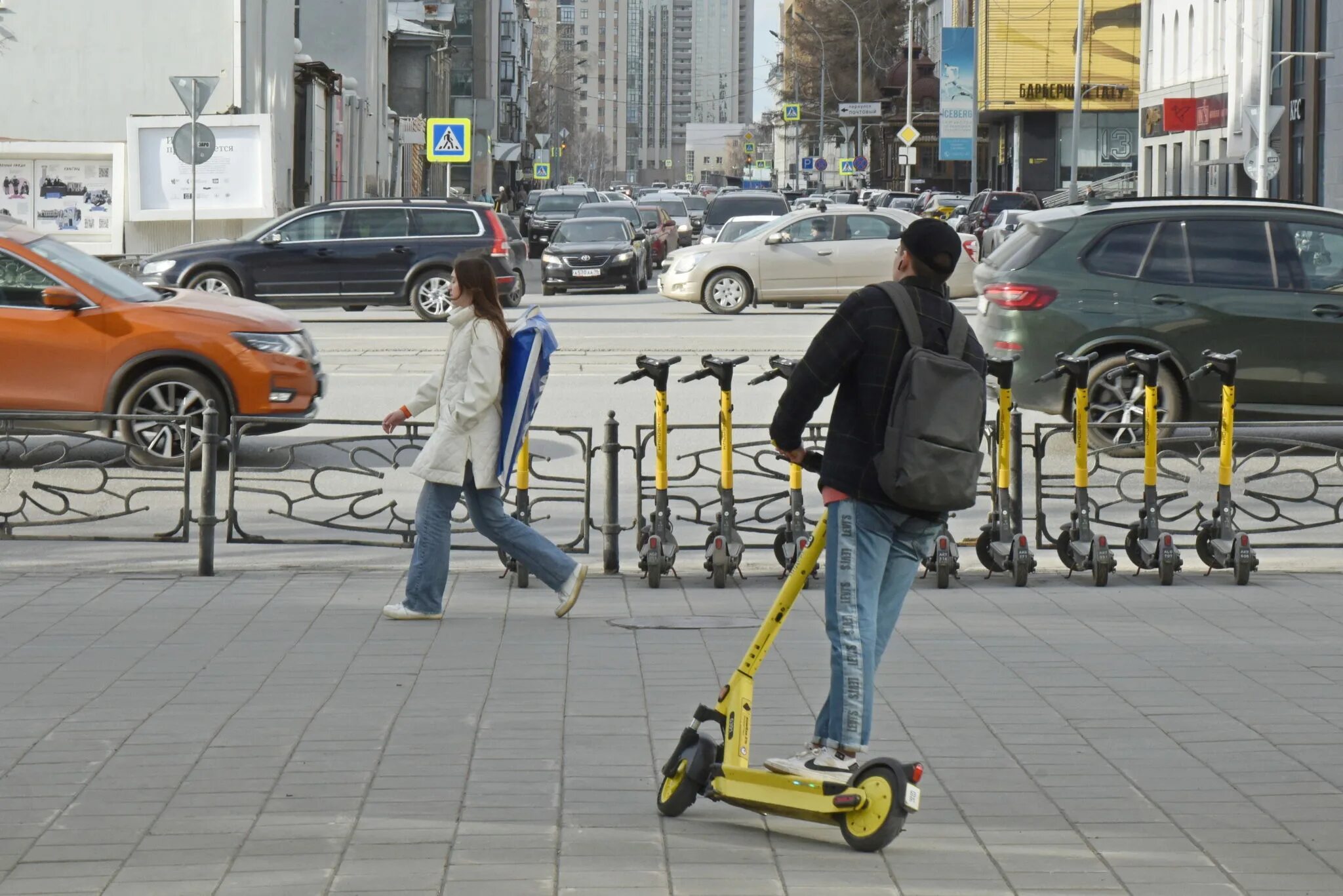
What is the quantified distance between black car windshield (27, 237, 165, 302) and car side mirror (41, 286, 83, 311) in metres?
0.21

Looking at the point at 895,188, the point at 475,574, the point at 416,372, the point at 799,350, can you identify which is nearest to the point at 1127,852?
the point at 475,574

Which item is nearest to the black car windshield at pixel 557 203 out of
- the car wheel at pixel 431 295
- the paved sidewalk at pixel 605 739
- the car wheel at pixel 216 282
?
the car wheel at pixel 431 295

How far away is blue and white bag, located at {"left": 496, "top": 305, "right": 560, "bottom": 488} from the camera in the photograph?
26.0ft

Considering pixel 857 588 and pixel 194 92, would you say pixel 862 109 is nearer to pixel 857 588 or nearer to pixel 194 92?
pixel 194 92

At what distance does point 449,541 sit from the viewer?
321 inches

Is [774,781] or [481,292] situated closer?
[774,781]

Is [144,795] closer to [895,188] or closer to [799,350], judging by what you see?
[799,350]

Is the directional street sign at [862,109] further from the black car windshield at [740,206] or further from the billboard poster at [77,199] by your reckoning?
the billboard poster at [77,199]

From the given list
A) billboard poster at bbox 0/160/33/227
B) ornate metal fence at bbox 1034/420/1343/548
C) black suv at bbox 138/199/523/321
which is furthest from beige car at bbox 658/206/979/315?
ornate metal fence at bbox 1034/420/1343/548

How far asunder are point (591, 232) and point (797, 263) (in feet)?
23.0

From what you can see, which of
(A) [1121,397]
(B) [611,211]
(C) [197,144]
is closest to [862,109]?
(B) [611,211]

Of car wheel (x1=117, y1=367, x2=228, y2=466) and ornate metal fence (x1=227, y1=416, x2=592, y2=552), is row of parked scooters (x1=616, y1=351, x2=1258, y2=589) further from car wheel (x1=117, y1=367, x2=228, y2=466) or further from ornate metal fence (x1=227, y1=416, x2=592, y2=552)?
car wheel (x1=117, y1=367, x2=228, y2=466)

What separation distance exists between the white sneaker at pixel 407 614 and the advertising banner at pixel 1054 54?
68.8 m

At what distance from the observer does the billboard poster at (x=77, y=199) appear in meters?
31.6
